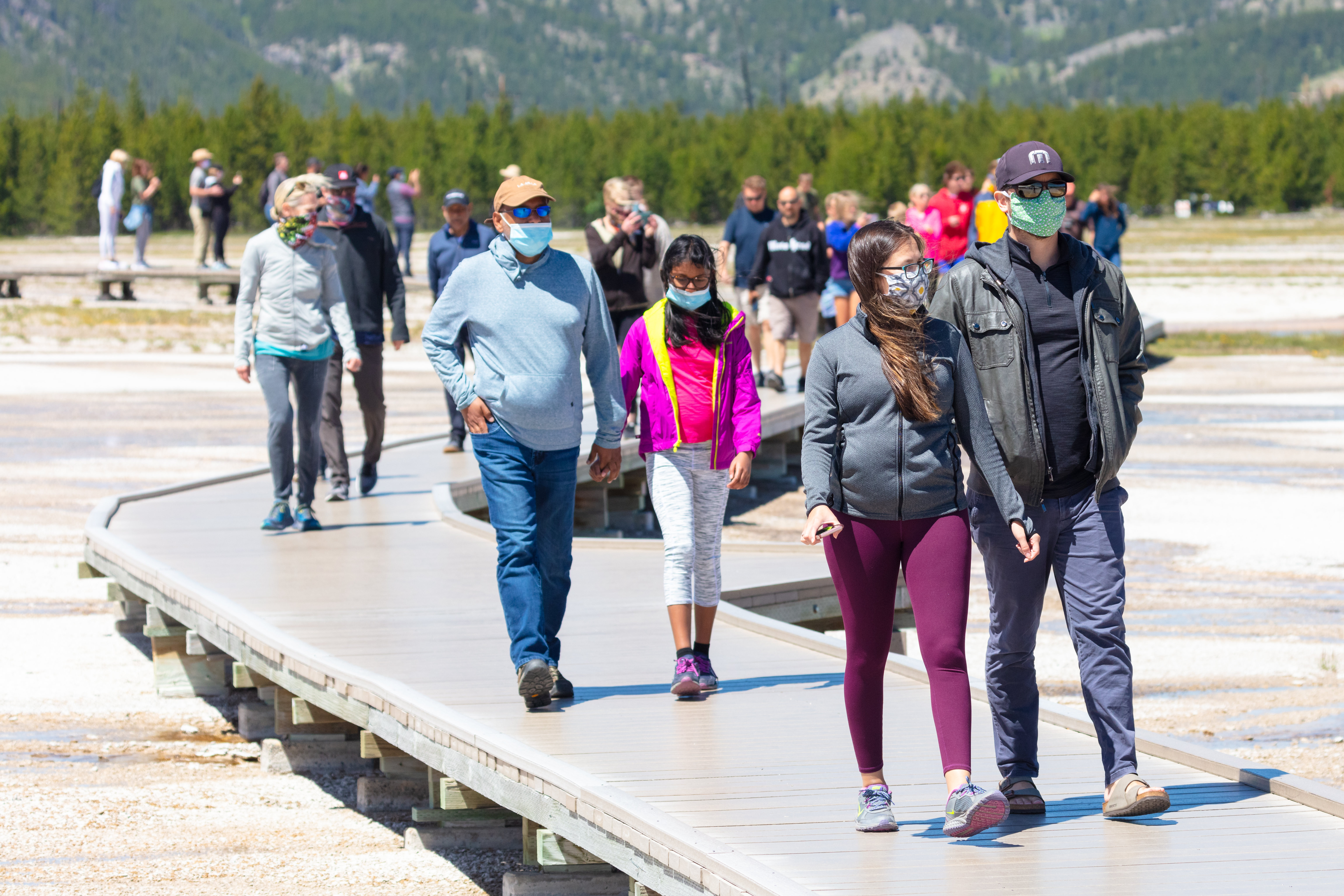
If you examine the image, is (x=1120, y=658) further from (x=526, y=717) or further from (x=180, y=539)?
(x=180, y=539)

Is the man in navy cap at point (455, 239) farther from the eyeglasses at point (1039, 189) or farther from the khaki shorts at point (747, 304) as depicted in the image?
the eyeglasses at point (1039, 189)

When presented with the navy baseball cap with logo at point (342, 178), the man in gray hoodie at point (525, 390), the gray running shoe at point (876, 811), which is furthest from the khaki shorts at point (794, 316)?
the gray running shoe at point (876, 811)

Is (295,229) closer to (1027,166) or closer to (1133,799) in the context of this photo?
(1027,166)

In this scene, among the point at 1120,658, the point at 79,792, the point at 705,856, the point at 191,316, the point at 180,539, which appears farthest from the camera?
the point at 191,316

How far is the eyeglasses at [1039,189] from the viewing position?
493 cm

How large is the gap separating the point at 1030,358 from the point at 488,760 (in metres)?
2.29

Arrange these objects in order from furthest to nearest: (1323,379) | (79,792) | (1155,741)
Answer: (1323,379)
(79,792)
(1155,741)

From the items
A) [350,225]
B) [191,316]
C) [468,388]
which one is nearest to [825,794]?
[468,388]

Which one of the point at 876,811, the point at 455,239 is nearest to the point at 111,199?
the point at 455,239

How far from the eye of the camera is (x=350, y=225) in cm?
1125

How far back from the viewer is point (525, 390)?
20.4 feet

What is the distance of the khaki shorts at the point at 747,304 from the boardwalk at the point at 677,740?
23.9ft

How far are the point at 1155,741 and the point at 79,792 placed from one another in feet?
15.0

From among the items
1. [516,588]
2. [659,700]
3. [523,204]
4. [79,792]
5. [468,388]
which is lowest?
[79,792]
